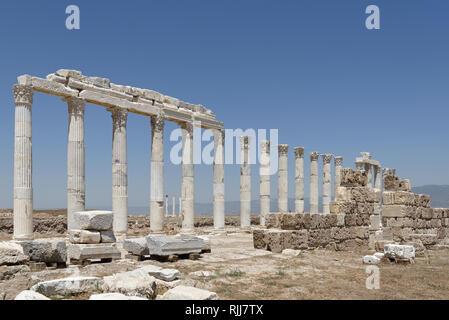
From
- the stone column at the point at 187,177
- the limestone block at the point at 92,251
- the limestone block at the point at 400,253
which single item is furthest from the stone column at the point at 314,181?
the limestone block at the point at 92,251

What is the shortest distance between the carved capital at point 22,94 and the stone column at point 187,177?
1087 cm

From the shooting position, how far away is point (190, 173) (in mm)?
28500

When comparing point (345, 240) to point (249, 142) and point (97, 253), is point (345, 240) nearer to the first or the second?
point (97, 253)

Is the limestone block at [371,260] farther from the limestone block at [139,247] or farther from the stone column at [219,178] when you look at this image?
the stone column at [219,178]

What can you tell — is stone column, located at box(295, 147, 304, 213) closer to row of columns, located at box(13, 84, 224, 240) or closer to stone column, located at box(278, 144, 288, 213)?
stone column, located at box(278, 144, 288, 213)

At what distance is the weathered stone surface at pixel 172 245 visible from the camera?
14164mm

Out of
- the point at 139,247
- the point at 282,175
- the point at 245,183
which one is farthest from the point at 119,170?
the point at 282,175

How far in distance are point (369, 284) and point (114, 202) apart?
53.9 feet

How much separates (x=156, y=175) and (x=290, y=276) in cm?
1613

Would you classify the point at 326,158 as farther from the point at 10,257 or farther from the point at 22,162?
the point at 10,257

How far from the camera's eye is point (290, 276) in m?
11.6

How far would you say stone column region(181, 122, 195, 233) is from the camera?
1111 inches

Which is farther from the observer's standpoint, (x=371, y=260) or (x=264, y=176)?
(x=264, y=176)
